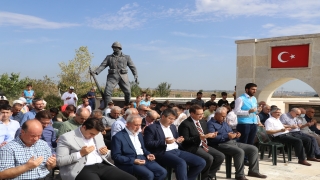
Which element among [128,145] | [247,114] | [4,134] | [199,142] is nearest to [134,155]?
[128,145]

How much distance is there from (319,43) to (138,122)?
7.21 m

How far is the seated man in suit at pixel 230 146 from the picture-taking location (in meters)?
5.83

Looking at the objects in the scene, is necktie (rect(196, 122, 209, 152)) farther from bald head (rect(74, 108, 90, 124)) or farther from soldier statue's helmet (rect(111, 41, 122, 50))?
soldier statue's helmet (rect(111, 41, 122, 50))

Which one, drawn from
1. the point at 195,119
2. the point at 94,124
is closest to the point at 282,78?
the point at 195,119

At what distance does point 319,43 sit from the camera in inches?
388

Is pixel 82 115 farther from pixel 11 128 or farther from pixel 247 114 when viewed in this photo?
pixel 247 114

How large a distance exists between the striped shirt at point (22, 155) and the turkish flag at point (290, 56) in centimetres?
847

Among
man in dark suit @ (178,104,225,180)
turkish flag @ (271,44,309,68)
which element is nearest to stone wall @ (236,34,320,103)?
turkish flag @ (271,44,309,68)

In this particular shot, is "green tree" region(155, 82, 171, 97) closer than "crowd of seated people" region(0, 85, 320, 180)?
No

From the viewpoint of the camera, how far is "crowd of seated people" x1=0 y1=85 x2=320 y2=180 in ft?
11.1

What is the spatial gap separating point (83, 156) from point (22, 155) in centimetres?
76

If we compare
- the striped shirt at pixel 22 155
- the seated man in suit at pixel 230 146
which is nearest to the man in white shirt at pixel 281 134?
the seated man in suit at pixel 230 146

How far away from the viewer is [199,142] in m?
5.41

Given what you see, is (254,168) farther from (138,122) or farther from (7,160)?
(7,160)
